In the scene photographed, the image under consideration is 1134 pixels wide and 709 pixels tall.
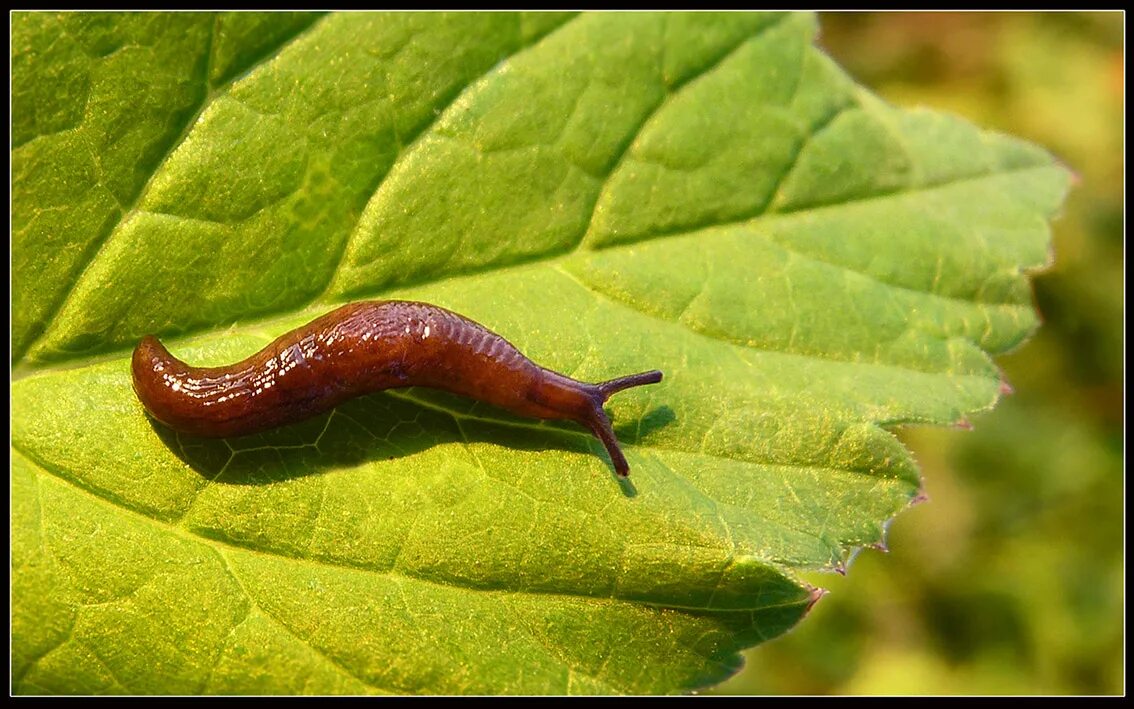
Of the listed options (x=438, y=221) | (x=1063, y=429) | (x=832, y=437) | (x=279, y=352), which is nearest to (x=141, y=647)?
(x=279, y=352)

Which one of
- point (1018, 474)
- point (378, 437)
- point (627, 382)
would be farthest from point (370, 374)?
point (1018, 474)

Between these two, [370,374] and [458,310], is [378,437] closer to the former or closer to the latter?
[370,374]

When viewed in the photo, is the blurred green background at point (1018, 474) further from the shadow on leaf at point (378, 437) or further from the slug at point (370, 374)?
the slug at point (370, 374)

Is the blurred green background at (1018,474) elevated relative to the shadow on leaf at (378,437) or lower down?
lower down

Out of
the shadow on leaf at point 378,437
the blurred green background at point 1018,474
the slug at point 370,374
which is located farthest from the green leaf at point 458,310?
the blurred green background at point 1018,474

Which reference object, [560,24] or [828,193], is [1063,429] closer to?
[828,193]

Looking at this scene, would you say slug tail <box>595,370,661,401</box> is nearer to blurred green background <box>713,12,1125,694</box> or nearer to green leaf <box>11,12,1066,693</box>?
green leaf <box>11,12,1066,693</box>
